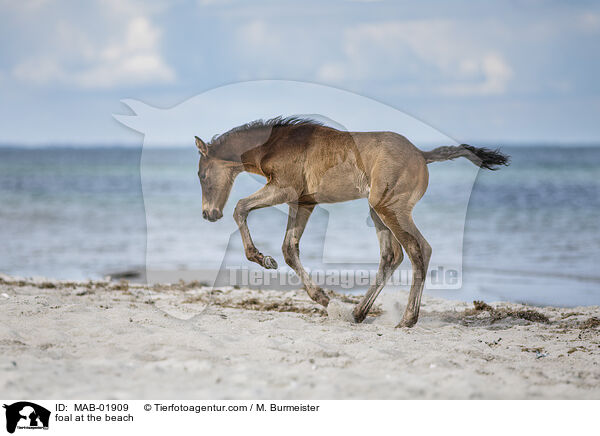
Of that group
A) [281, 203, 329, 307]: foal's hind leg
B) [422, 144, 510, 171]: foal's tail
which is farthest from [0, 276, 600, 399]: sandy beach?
[422, 144, 510, 171]: foal's tail

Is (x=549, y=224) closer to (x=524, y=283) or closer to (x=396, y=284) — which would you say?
(x=524, y=283)

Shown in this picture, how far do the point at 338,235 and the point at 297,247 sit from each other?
592 cm

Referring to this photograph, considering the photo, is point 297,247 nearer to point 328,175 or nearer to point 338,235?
point 328,175

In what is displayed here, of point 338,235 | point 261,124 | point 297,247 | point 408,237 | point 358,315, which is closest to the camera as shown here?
point 408,237

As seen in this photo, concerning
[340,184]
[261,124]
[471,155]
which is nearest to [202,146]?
[261,124]

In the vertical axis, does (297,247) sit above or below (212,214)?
below

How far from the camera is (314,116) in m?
6.21

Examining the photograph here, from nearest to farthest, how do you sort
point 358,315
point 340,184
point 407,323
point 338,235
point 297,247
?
point 407,323 < point 340,184 < point 358,315 < point 297,247 < point 338,235

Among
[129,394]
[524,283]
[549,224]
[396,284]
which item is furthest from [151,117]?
[549,224]

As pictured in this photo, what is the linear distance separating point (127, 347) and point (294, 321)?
69.6 inches

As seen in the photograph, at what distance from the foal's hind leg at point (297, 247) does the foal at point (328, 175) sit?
10mm

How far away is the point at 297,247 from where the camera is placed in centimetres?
639
